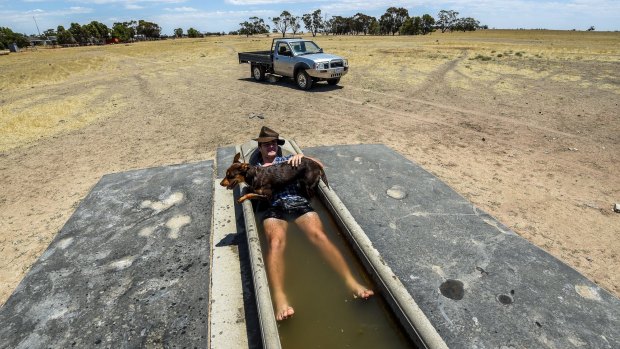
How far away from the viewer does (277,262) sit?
3.57m

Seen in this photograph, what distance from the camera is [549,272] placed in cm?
345

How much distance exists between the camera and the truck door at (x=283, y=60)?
13.6m

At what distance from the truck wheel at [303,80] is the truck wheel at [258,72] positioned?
2.58m

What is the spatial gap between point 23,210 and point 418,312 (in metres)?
6.34

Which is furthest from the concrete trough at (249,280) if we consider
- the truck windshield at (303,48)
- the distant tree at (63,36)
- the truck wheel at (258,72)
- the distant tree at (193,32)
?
the distant tree at (193,32)

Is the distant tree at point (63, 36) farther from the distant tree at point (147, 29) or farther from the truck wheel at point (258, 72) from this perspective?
the truck wheel at point (258, 72)

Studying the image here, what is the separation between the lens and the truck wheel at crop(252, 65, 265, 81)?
15.5 metres

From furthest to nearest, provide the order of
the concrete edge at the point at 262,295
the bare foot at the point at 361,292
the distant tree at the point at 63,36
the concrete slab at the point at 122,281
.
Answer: the distant tree at the point at 63,36 → the bare foot at the point at 361,292 → the concrete slab at the point at 122,281 → the concrete edge at the point at 262,295

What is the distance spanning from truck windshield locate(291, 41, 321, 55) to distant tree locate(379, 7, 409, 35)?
3700 inches

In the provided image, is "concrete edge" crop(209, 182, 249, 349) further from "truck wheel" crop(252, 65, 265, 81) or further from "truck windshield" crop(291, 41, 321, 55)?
"truck wheel" crop(252, 65, 265, 81)

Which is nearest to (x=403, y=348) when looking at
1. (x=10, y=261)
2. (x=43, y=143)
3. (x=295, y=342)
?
(x=295, y=342)

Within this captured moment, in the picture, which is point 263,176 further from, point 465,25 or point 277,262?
point 465,25

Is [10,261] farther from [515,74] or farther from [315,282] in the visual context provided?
[515,74]

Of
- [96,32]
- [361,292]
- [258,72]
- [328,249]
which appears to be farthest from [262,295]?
[96,32]
